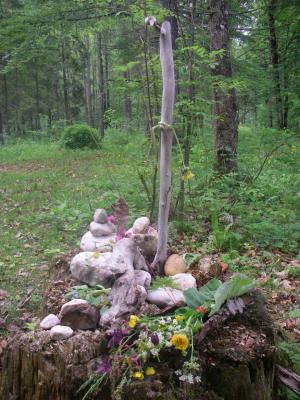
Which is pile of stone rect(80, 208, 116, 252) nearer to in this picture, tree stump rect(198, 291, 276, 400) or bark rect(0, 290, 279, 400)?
bark rect(0, 290, 279, 400)

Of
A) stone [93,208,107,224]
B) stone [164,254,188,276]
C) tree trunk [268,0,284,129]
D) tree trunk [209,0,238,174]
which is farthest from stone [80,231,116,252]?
tree trunk [268,0,284,129]

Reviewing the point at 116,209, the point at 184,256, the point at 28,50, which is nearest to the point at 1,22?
the point at 28,50

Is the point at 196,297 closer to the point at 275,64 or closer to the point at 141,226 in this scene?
the point at 141,226

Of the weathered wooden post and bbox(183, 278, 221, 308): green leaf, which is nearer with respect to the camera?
bbox(183, 278, 221, 308): green leaf

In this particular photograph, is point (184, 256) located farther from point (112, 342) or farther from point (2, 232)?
point (2, 232)

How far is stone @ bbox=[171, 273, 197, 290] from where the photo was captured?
2.78 meters

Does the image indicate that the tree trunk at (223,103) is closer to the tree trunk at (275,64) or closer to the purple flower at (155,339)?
the purple flower at (155,339)

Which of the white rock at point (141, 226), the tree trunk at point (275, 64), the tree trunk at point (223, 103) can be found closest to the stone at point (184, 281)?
the white rock at point (141, 226)

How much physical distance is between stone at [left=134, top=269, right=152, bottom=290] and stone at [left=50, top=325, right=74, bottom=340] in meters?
0.59

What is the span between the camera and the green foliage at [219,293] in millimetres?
2301

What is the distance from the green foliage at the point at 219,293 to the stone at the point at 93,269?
569 mm

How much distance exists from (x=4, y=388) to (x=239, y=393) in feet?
4.36

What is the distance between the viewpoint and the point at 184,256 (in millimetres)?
3451

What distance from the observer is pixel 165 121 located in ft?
9.02
